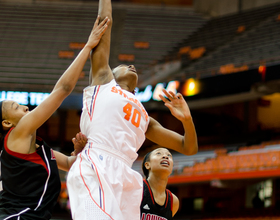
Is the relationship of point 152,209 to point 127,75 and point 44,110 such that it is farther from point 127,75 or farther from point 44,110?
point 44,110

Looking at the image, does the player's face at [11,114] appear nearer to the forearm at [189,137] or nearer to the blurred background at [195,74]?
the forearm at [189,137]

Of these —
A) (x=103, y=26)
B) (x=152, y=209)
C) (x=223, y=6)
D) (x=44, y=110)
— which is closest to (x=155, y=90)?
(x=223, y=6)

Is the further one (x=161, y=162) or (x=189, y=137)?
(x=161, y=162)

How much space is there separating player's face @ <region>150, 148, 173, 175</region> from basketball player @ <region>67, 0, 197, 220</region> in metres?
1.35

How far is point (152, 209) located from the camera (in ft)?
15.0

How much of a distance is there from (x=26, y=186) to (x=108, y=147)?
2.00 feet

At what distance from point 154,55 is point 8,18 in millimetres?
6982

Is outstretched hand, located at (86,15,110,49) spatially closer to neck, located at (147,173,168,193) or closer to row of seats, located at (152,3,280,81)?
neck, located at (147,173,168,193)

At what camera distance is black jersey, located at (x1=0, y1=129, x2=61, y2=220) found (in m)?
2.81

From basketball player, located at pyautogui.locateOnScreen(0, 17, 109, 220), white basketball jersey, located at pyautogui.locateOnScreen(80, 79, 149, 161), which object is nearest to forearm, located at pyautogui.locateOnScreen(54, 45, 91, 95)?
basketball player, located at pyautogui.locateOnScreen(0, 17, 109, 220)

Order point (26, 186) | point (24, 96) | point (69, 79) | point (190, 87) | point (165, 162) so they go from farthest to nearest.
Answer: point (24, 96)
point (190, 87)
point (165, 162)
point (69, 79)
point (26, 186)

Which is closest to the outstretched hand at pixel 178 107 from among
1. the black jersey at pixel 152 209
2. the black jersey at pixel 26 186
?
the black jersey at pixel 26 186

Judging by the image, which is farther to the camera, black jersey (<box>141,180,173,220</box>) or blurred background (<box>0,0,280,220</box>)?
blurred background (<box>0,0,280,220</box>)

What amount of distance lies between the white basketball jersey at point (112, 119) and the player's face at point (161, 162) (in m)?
1.62
